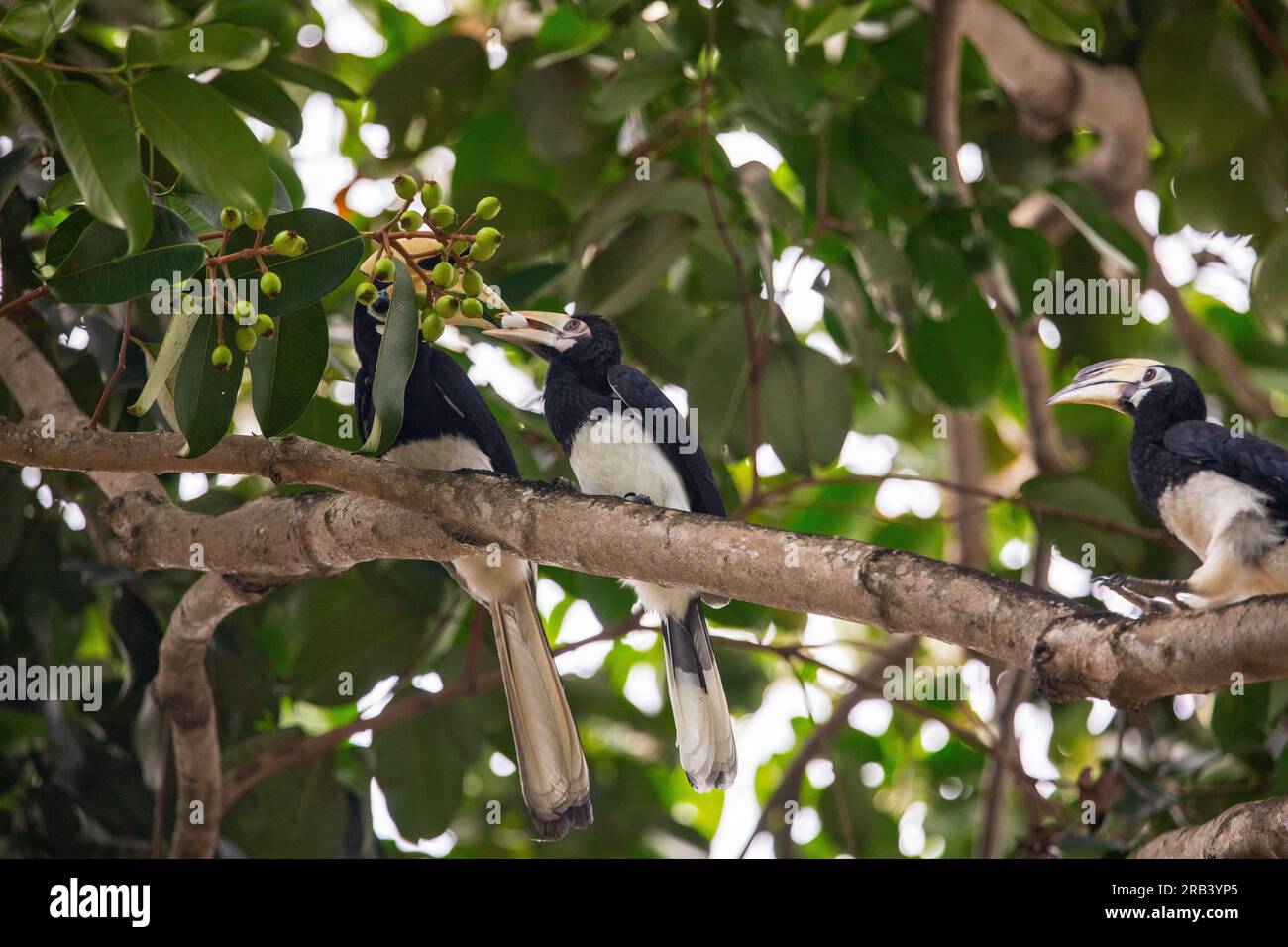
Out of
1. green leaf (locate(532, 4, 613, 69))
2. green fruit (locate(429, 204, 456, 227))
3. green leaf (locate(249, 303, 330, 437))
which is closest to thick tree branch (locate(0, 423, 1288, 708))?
green leaf (locate(249, 303, 330, 437))

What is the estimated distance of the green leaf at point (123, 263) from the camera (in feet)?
4.08

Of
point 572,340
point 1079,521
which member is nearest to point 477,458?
point 572,340

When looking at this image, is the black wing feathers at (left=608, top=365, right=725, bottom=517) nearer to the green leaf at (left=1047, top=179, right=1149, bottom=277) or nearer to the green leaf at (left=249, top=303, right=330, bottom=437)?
the green leaf at (left=249, top=303, right=330, bottom=437)

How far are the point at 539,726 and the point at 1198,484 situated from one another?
91 cm

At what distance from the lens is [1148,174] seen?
2838 millimetres

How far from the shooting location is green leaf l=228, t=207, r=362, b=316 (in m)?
1.28

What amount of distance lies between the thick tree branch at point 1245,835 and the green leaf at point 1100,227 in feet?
3.42

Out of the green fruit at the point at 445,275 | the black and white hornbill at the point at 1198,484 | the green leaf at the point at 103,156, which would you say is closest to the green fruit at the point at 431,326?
the green fruit at the point at 445,275

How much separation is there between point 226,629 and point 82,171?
4.37 ft

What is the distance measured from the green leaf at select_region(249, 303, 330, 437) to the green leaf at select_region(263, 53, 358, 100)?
718 millimetres

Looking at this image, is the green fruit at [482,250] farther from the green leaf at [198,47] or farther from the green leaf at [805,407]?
the green leaf at [805,407]

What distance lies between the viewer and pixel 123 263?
1.25 m

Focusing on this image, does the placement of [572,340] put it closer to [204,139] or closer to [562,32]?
[204,139]
